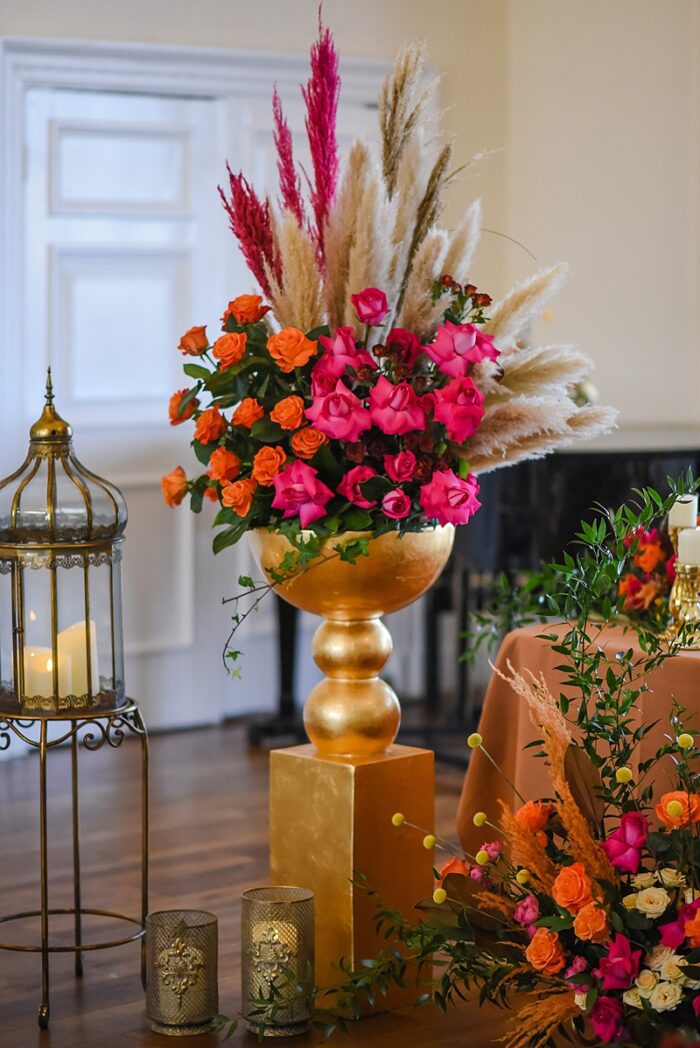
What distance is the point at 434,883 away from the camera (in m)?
2.83

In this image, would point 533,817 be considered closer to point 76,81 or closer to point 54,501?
point 54,501

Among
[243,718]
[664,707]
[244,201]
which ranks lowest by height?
[243,718]

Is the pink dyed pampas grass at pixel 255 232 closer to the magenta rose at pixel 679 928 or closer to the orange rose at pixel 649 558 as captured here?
the orange rose at pixel 649 558

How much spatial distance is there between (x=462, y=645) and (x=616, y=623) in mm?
2473

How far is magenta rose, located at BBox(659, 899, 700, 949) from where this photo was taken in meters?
2.17

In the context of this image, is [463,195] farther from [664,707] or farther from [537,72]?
[664,707]

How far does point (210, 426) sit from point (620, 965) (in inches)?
40.9

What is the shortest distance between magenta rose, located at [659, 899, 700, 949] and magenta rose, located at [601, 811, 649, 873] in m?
0.10

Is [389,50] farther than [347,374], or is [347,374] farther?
[389,50]

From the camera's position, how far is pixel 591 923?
218 cm

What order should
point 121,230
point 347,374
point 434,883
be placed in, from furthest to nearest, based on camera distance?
point 121,230
point 434,883
point 347,374

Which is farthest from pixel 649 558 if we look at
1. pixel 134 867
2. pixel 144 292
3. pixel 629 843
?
pixel 144 292

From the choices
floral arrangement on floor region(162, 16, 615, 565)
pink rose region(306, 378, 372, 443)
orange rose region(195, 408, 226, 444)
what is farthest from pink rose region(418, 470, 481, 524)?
orange rose region(195, 408, 226, 444)

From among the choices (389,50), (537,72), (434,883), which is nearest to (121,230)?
(389,50)
